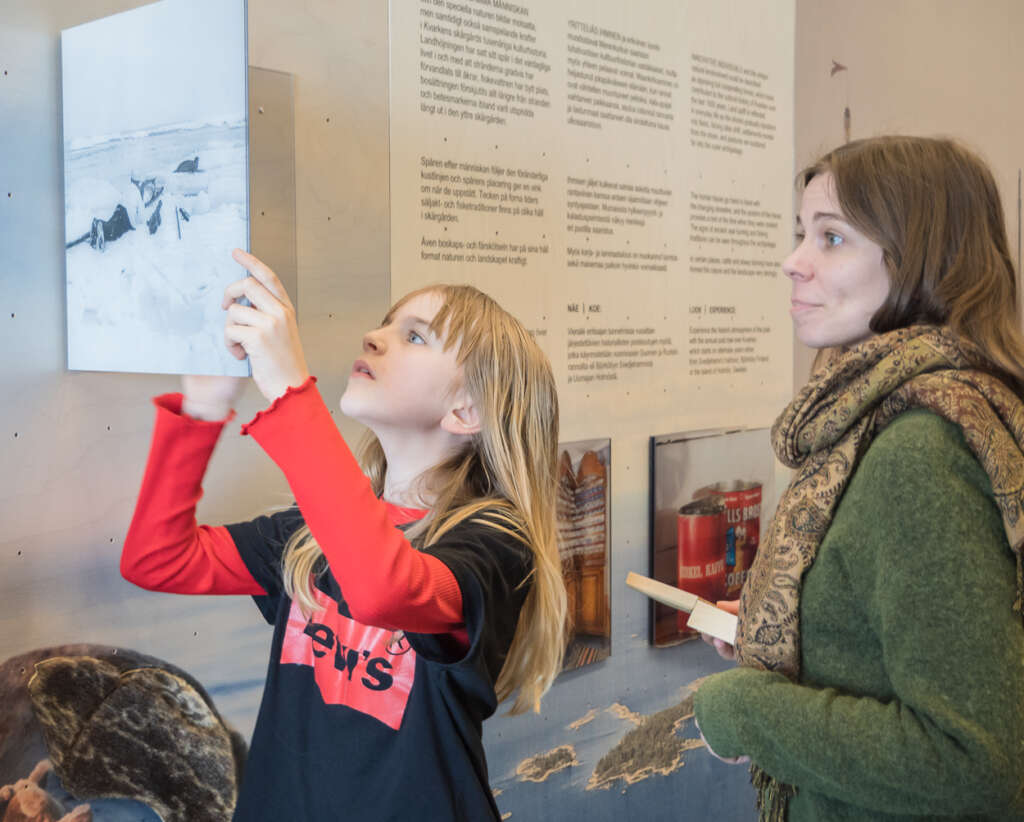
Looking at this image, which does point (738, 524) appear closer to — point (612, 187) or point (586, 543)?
point (586, 543)

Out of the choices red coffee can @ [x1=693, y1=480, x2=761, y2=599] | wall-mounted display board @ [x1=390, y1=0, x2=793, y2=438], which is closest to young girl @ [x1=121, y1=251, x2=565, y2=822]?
wall-mounted display board @ [x1=390, y1=0, x2=793, y2=438]

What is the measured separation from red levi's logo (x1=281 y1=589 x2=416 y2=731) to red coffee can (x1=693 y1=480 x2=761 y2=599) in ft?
6.15

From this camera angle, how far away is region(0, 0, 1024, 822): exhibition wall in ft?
5.73

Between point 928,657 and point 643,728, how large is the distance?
1993 mm

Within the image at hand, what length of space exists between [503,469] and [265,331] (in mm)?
498

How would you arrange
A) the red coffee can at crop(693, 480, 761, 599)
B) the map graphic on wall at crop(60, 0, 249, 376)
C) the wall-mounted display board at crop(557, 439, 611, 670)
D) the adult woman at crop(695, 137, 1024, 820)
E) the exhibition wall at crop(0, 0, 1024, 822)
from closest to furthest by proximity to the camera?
the adult woman at crop(695, 137, 1024, 820) < the map graphic on wall at crop(60, 0, 249, 376) < the exhibition wall at crop(0, 0, 1024, 822) < the wall-mounted display board at crop(557, 439, 611, 670) < the red coffee can at crop(693, 480, 761, 599)

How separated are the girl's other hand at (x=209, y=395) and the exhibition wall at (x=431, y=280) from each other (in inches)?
8.9

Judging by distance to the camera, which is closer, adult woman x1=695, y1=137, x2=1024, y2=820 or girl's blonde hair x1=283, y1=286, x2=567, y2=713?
adult woman x1=695, y1=137, x2=1024, y2=820

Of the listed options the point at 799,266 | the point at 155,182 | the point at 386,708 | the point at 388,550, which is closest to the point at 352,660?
the point at 386,708

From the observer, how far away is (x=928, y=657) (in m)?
1.14

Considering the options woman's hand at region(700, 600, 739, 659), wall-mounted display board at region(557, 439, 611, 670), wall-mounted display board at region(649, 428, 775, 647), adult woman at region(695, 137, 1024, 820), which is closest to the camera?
adult woman at region(695, 137, 1024, 820)

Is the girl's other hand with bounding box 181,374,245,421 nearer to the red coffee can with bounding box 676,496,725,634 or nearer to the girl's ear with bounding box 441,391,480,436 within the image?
the girl's ear with bounding box 441,391,480,436

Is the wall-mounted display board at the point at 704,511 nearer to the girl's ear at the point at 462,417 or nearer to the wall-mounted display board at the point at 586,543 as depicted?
the wall-mounted display board at the point at 586,543

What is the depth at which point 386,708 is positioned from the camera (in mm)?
1427
